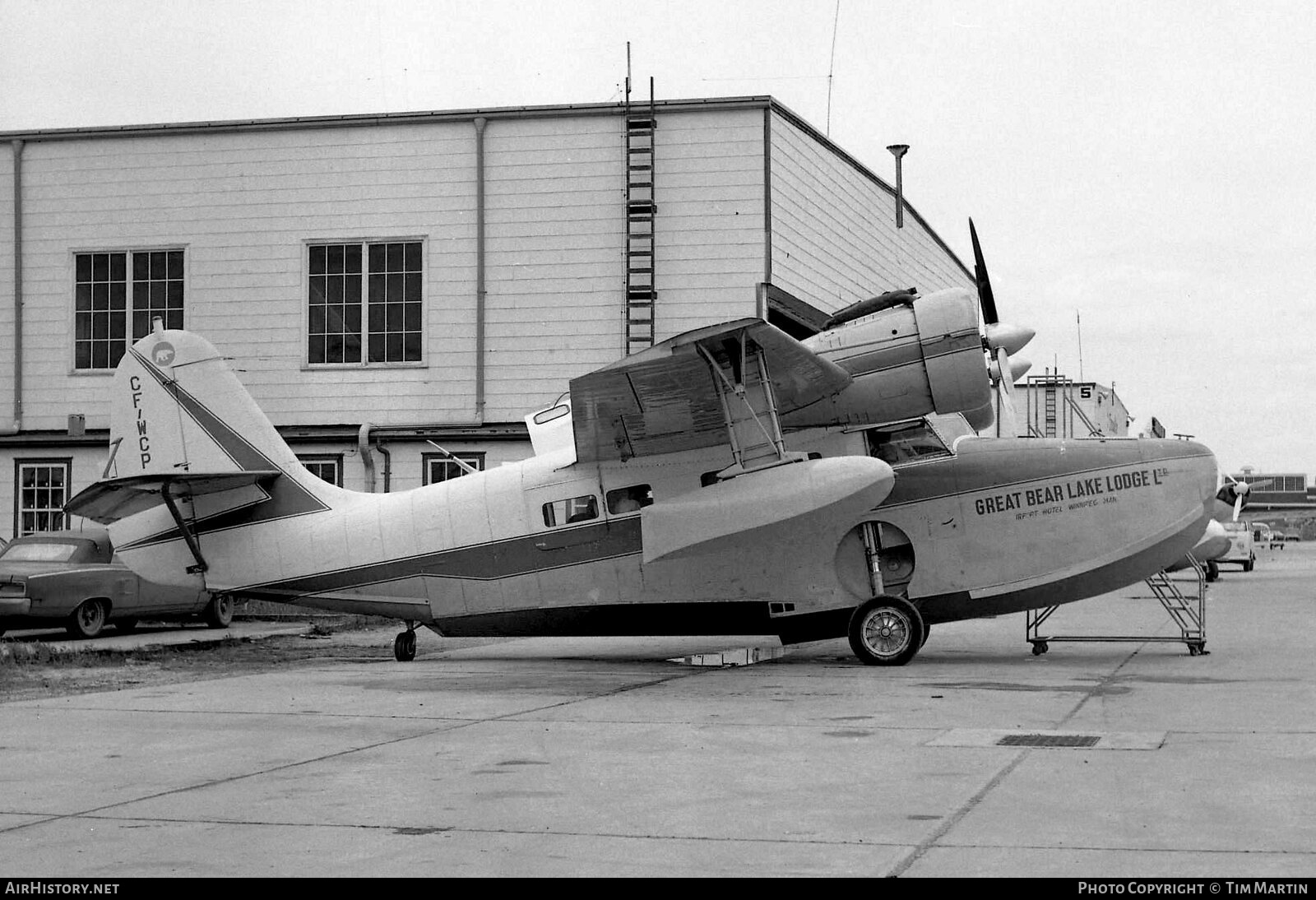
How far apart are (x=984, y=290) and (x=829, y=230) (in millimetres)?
13476

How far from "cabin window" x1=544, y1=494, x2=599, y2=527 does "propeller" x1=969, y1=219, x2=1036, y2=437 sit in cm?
456

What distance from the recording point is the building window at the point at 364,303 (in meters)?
26.7

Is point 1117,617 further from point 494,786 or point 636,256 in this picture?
point 494,786

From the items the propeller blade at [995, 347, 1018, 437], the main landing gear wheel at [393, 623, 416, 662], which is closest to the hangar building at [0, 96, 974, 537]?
the propeller blade at [995, 347, 1018, 437]

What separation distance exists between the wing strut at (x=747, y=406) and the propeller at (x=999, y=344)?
2.56 metres

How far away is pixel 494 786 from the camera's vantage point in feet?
25.8

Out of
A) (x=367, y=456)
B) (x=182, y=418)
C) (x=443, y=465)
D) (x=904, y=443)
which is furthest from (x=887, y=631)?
(x=367, y=456)

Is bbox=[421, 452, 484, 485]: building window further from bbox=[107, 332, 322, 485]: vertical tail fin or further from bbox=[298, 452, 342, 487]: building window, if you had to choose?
bbox=[107, 332, 322, 485]: vertical tail fin

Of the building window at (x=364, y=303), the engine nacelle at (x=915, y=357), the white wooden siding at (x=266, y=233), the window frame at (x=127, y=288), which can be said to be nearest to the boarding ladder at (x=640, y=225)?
the white wooden siding at (x=266, y=233)

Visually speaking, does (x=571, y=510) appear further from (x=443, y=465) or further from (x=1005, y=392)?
(x=443, y=465)

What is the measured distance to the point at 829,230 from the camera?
2930 centimetres

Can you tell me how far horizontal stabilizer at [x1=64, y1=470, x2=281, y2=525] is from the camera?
52.1 feet
